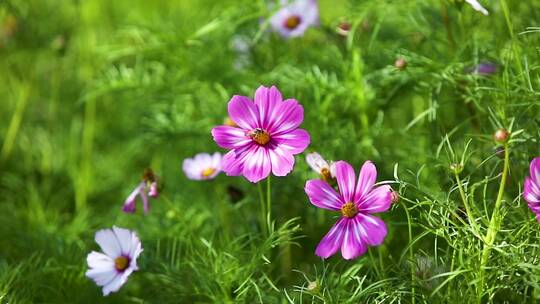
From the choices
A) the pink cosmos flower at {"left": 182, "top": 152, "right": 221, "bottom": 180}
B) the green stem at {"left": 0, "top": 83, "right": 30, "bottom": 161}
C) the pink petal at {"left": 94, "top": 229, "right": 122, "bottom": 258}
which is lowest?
the green stem at {"left": 0, "top": 83, "right": 30, "bottom": 161}

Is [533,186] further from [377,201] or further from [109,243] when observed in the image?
[109,243]

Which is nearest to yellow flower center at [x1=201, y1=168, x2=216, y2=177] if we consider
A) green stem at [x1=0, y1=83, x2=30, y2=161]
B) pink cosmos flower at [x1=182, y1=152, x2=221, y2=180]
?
pink cosmos flower at [x1=182, y1=152, x2=221, y2=180]

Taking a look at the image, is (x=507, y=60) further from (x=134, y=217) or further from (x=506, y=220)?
(x=134, y=217)

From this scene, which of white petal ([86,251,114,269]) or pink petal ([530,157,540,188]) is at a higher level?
pink petal ([530,157,540,188])

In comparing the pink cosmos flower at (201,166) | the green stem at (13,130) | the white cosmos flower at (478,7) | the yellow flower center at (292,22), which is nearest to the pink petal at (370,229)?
the white cosmos flower at (478,7)

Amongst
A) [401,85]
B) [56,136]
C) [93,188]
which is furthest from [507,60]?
[56,136]

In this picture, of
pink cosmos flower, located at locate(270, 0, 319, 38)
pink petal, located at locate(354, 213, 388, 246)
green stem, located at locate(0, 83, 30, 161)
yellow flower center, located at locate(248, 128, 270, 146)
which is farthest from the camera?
green stem, located at locate(0, 83, 30, 161)

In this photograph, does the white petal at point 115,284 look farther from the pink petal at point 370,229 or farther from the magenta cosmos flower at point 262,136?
the pink petal at point 370,229

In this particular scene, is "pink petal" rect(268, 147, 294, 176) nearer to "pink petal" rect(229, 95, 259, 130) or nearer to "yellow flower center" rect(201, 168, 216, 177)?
"pink petal" rect(229, 95, 259, 130)
